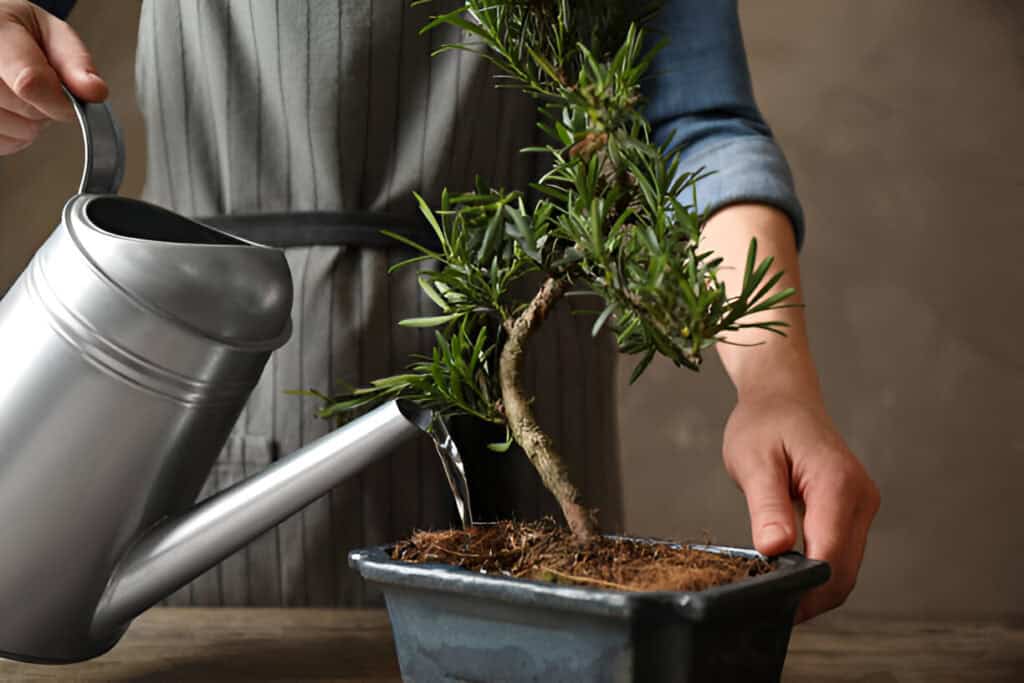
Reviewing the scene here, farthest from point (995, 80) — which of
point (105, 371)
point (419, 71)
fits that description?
point (105, 371)

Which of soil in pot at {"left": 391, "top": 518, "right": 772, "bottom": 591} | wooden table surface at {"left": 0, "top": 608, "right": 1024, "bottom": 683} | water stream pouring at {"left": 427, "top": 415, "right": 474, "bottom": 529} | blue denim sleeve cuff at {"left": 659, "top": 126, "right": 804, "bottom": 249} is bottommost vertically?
wooden table surface at {"left": 0, "top": 608, "right": 1024, "bottom": 683}

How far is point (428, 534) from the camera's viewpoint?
49cm

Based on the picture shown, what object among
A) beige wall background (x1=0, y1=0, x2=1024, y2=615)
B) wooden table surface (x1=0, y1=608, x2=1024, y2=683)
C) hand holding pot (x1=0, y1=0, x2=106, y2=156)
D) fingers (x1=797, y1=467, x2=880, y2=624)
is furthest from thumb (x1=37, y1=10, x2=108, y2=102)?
beige wall background (x1=0, y1=0, x2=1024, y2=615)

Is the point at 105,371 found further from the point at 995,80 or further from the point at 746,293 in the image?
the point at 995,80

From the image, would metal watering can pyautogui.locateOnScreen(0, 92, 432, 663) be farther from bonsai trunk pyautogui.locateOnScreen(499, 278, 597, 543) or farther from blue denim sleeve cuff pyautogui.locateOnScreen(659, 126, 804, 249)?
blue denim sleeve cuff pyautogui.locateOnScreen(659, 126, 804, 249)

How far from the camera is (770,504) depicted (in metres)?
0.54

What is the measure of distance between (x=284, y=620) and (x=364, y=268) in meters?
0.29

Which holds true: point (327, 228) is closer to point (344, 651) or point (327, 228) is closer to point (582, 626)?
point (344, 651)

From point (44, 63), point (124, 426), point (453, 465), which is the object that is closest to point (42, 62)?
point (44, 63)

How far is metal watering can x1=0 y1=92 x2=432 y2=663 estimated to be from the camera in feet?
1.59

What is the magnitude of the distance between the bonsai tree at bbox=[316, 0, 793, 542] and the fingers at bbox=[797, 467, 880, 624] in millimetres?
163

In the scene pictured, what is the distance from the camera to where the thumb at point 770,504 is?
477 mm

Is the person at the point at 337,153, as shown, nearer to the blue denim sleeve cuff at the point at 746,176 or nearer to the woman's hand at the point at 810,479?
the blue denim sleeve cuff at the point at 746,176

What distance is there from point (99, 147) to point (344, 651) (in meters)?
0.33
